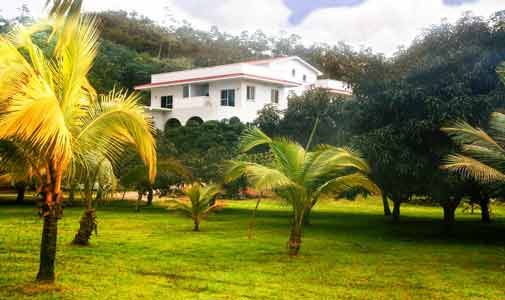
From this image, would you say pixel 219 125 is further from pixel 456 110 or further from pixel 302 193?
pixel 302 193

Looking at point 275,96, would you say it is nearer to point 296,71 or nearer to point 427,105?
point 296,71

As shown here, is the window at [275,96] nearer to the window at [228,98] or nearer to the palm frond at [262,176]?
the window at [228,98]

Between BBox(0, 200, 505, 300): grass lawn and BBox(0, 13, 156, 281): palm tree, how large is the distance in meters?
1.53

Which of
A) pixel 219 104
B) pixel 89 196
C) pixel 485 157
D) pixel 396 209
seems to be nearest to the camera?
pixel 485 157

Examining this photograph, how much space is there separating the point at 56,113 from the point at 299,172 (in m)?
6.14

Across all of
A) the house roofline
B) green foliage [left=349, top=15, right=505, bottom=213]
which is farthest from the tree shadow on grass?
the house roofline

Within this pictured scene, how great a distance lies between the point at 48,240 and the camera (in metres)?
8.30

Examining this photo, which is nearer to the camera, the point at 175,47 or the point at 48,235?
the point at 48,235

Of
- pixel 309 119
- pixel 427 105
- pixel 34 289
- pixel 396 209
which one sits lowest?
pixel 34 289

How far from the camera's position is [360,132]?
19.3 metres

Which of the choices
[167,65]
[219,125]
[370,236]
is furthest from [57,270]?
[167,65]

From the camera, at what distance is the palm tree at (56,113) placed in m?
7.23

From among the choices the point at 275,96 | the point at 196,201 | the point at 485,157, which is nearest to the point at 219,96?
the point at 275,96

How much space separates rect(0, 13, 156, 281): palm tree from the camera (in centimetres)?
723
